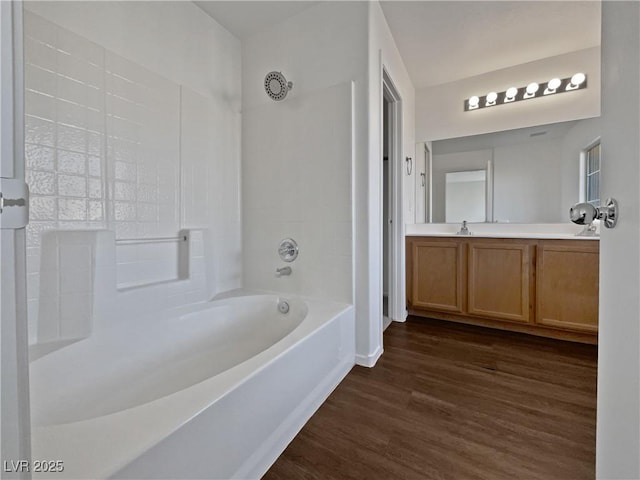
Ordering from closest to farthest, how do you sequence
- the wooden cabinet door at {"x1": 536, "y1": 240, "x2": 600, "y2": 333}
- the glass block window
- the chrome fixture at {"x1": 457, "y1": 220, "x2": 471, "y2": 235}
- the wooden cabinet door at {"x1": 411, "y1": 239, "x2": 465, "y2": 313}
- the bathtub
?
the bathtub, the wooden cabinet door at {"x1": 536, "y1": 240, "x2": 600, "y2": 333}, the glass block window, the wooden cabinet door at {"x1": 411, "y1": 239, "x2": 465, "y2": 313}, the chrome fixture at {"x1": 457, "y1": 220, "x2": 471, "y2": 235}

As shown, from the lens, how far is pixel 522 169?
263 cm

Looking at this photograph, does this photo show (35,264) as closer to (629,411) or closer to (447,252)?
(629,411)

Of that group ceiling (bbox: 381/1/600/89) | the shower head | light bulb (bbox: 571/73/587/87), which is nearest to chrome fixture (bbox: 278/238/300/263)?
the shower head

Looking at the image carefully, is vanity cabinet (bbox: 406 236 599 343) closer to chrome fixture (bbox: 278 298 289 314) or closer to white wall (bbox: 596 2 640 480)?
chrome fixture (bbox: 278 298 289 314)

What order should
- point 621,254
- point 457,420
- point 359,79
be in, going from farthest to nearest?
point 359,79 → point 457,420 → point 621,254

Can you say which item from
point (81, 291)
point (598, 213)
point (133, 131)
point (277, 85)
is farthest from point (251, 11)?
point (598, 213)

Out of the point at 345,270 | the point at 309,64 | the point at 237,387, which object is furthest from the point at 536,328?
the point at 309,64

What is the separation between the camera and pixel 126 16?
5.11 feet

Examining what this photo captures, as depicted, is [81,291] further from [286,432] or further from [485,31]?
[485,31]

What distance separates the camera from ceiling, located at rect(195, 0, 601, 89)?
1949 millimetres

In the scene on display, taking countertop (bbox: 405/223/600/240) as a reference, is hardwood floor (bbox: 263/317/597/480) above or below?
below

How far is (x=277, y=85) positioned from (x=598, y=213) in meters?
1.82

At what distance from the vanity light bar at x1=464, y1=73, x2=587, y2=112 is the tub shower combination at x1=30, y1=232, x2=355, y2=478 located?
2453 mm

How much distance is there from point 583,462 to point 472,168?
2416 mm
